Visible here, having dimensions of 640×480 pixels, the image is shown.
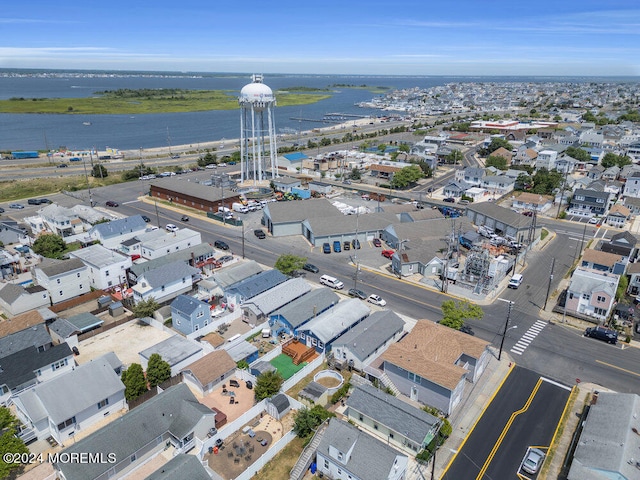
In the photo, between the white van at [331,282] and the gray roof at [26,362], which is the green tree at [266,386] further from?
the white van at [331,282]

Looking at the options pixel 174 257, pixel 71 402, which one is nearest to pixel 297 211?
pixel 174 257

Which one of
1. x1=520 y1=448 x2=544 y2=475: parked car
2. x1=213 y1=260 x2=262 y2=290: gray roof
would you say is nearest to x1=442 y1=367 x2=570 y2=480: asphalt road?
x1=520 y1=448 x2=544 y2=475: parked car

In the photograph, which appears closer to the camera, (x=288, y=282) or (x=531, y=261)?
(x=288, y=282)

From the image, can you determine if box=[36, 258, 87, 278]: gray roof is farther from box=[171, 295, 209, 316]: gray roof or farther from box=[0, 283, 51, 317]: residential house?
box=[171, 295, 209, 316]: gray roof

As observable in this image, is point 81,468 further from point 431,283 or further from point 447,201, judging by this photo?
point 447,201

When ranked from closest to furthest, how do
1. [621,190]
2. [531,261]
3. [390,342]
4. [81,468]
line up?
1. [81,468]
2. [390,342]
3. [531,261]
4. [621,190]

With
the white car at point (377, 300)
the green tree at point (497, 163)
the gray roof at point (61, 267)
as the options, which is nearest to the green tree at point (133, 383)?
the gray roof at point (61, 267)

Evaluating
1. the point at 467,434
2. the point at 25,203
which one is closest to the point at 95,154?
the point at 25,203
